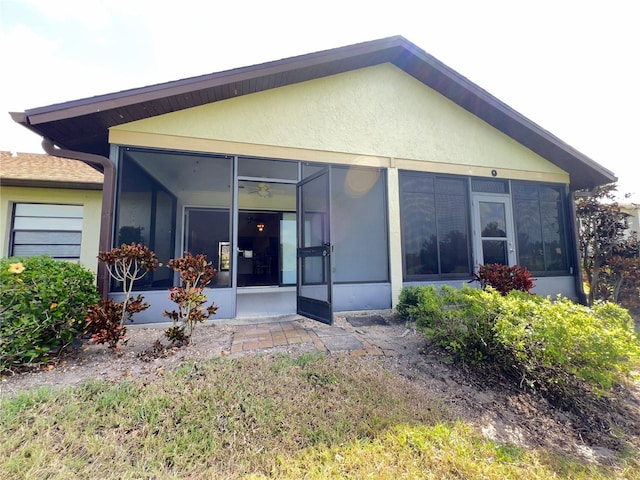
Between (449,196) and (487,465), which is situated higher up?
(449,196)

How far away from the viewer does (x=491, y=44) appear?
5.91m

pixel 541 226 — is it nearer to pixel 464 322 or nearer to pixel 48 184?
pixel 464 322

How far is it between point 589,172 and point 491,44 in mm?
4028

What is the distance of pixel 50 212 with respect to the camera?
659cm

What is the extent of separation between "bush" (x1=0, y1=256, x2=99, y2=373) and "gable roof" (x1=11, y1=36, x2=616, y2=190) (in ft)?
6.77

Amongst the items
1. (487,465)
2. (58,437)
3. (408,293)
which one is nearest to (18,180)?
(58,437)

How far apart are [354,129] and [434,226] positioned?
2.70 meters

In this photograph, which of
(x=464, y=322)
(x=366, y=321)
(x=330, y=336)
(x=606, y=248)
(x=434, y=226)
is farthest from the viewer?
(x=606, y=248)

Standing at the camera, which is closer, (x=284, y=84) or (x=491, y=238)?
(x=284, y=84)

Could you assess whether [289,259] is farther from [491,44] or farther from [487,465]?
[491,44]

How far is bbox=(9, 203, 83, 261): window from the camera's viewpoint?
648 centimetres

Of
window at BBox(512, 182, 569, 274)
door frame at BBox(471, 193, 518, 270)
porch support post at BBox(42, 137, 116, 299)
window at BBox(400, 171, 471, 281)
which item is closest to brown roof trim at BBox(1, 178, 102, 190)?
porch support post at BBox(42, 137, 116, 299)

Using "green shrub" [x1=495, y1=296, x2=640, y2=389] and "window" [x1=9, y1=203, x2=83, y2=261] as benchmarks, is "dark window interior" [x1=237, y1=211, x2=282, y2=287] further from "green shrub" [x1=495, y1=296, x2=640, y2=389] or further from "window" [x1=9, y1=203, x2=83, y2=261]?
"green shrub" [x1=495, y1=296, x2=640, y2=389]

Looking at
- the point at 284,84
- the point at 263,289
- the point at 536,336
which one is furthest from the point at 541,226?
the point at 263,289
